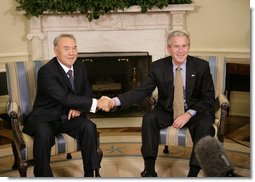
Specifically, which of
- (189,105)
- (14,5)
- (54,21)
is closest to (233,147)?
(189,105)

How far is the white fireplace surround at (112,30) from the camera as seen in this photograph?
3.52 m

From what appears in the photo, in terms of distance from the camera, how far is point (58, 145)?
6.95 ft

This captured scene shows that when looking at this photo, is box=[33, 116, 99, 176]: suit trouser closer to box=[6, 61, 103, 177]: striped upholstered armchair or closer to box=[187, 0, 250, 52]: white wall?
box=[6, 61, 103, 177]: striped upholstered armchair

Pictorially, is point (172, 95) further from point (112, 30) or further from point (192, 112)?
point (112, 30)

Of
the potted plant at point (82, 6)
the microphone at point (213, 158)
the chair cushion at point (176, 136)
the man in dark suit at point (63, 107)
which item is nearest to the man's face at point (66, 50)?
the man in dark suit at point (63, 107)

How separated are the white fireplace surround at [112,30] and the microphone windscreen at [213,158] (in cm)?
295

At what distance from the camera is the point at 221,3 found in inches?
135

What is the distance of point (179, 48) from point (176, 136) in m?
0.48

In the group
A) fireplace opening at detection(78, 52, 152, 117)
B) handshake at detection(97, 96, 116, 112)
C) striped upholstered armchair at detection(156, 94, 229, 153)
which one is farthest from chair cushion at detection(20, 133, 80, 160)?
fireplace opening at detection(78, 52, 152, 117)

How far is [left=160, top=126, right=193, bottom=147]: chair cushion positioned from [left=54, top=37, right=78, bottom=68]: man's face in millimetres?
630

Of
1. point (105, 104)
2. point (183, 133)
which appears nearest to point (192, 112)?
point (183, 133)

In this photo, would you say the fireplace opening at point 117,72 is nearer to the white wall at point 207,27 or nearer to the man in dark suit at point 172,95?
the white wall at point 207,27

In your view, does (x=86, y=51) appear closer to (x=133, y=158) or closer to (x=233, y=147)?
(x=133, y=158)

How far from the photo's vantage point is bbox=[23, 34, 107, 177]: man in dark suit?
6.97ft
